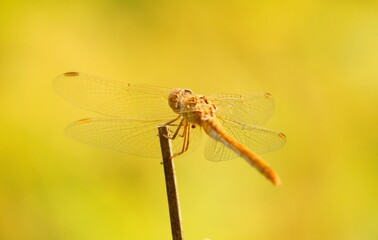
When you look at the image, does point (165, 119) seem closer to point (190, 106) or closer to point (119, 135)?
point (190, 106)

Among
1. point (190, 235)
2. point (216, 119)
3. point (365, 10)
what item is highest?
point (365, 10)

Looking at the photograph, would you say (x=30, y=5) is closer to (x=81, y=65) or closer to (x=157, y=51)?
(x=81, y=65)

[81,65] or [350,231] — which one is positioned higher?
[81,65]

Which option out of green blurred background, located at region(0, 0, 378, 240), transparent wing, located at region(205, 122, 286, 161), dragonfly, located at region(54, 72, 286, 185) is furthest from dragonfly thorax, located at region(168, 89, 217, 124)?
green blurred background, located at region(0, 0, 378, 240)

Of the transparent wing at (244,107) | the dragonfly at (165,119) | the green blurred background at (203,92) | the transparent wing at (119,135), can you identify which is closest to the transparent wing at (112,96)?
the dragonfly at (165,119)

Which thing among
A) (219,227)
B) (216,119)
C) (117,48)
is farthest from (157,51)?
(216,119)

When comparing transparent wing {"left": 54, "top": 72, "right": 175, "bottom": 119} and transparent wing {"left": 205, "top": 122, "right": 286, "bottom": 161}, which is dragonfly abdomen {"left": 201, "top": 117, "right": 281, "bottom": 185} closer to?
transparent wing {"left": 205, "top": 122, "right": 286, "bottom": 161}

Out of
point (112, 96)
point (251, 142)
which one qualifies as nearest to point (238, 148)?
point (251, 142)

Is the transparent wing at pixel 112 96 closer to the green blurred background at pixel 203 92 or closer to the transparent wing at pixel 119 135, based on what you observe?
the transparent wing at pixel 119 135
